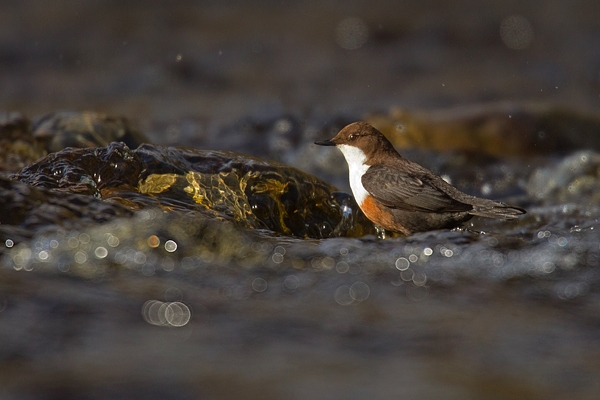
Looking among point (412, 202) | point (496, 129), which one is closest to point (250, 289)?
point (412, 202)

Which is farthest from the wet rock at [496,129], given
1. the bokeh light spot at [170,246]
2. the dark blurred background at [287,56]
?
the bokeh light spot at [170,246]

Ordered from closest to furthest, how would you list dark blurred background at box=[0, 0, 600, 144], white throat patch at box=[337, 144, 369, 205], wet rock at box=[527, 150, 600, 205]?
1. white throat patch at box=[337, 144, 369, 205]
2. wet rock at box=[527, 150, 600, 205]
3. dark blurred background at box=[0, 0, 600, 144]

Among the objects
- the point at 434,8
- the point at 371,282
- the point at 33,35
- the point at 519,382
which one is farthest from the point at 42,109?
the point at 519,382

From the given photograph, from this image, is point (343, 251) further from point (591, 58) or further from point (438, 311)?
point (591, 58)

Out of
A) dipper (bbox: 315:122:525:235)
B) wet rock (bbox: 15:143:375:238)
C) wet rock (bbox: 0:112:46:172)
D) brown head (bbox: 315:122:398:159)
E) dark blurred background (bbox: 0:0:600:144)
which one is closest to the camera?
wet rock (bbox: 15:143:375:238)

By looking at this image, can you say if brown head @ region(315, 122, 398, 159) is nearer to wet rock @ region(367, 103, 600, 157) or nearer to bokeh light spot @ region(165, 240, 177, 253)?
bokeh light spot @ region(165, 240, 177, 253)

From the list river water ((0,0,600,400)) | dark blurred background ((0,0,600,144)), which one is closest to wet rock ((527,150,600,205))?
river water ((0,0,600,400))

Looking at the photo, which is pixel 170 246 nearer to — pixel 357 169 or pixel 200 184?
pixel 200 184
